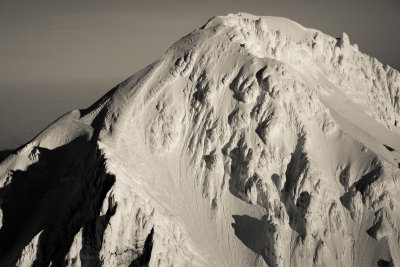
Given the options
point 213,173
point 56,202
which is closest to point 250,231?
point 213,173

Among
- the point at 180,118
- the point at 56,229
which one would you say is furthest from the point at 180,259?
the point at 180,118

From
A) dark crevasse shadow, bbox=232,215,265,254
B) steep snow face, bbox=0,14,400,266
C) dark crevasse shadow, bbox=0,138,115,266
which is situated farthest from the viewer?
dark crevasse shadow, bbox=232,215,265,254

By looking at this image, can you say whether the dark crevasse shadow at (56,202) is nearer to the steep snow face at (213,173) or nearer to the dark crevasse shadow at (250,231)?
the steep snow face at (213,173)

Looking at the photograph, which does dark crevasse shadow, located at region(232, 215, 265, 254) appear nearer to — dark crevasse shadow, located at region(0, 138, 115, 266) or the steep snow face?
the steep snow face

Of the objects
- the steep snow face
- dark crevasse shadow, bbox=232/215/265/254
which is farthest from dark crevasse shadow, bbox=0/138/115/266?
dark crevasse shadow, bbox=232/215/265/254

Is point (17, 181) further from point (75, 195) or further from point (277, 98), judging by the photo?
point (277, 98)

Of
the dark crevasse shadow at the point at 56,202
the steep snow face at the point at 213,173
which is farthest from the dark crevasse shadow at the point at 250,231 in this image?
the dark crevasse shadow at the point at 56,202
